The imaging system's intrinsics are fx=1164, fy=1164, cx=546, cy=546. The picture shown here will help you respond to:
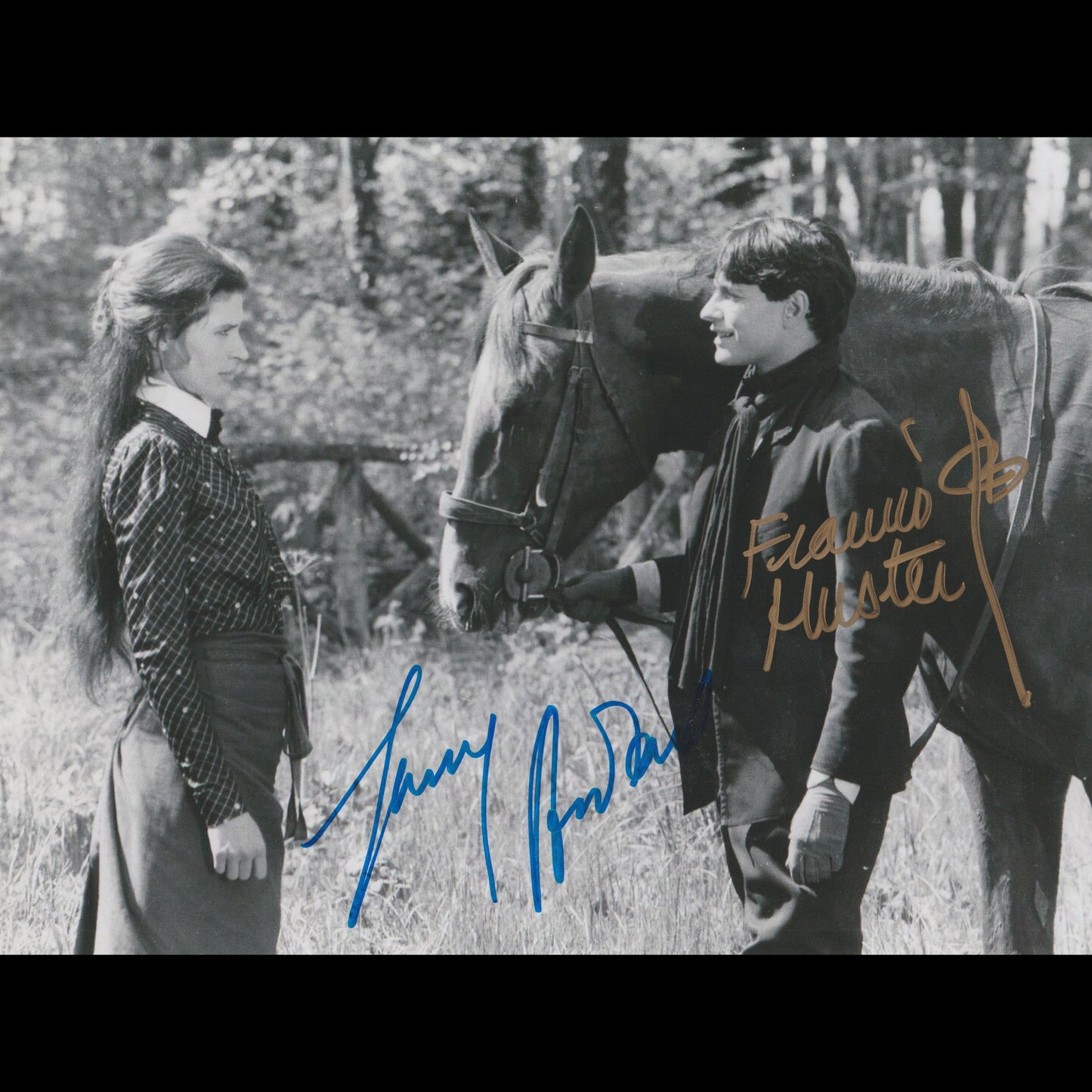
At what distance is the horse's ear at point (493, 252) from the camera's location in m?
3.32

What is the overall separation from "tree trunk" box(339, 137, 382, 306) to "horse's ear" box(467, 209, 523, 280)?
4.73m

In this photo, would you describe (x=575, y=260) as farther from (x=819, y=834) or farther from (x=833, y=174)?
(x=833, y=174)

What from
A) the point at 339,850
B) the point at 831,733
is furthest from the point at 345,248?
the point at 831,733

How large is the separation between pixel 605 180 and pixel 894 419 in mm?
4625

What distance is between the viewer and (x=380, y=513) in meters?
7.35

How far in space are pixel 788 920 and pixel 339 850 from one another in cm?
196

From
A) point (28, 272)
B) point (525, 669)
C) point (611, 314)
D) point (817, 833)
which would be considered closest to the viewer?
point (817, 833)

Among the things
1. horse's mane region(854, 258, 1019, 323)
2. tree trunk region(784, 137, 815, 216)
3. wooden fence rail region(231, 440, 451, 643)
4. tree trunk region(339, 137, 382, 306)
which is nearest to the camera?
horse's mane region(854, 258, 1019, 323)

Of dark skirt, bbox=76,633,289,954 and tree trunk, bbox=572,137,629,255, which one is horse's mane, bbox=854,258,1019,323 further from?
tree trunk, bbox=572,137,629,255

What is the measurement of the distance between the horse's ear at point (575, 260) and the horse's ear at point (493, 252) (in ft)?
0.95

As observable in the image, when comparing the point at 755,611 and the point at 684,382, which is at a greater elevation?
the point at 684,382

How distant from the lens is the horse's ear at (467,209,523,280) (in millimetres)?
3320

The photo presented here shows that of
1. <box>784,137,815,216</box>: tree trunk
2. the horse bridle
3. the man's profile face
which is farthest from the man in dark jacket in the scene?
<box>784,137,815,216</box>: tree trunk

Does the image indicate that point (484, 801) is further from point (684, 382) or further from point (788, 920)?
point (684, 382)
